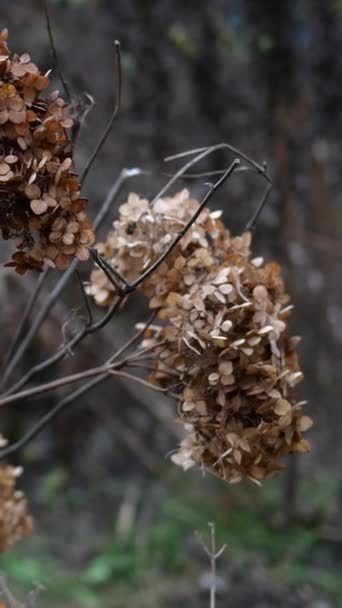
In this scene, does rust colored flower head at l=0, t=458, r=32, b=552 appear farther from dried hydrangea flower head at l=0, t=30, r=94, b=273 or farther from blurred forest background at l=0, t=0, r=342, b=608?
blurred forest background at l=0, t=0, r=342, b=608

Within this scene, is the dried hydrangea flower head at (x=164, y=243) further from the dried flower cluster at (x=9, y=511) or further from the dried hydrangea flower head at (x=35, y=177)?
the dried flower cluster at (x=9, y=511)

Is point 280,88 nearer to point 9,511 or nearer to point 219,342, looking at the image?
point 9,511

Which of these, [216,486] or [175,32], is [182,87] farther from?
[216,486]

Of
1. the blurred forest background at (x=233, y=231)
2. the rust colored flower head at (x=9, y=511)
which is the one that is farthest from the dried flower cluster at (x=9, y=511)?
the blurred forest background at (x=233, y=231)

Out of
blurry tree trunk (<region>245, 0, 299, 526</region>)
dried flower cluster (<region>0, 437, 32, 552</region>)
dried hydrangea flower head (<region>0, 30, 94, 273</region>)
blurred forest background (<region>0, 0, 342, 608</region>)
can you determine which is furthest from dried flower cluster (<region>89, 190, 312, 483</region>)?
blurry tree trunk (<region>245, 0, 299, 526</region>)

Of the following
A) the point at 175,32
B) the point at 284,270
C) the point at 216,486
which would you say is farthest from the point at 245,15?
the point at 216,486

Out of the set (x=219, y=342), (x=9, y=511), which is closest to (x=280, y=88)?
(x=9, y=511)
